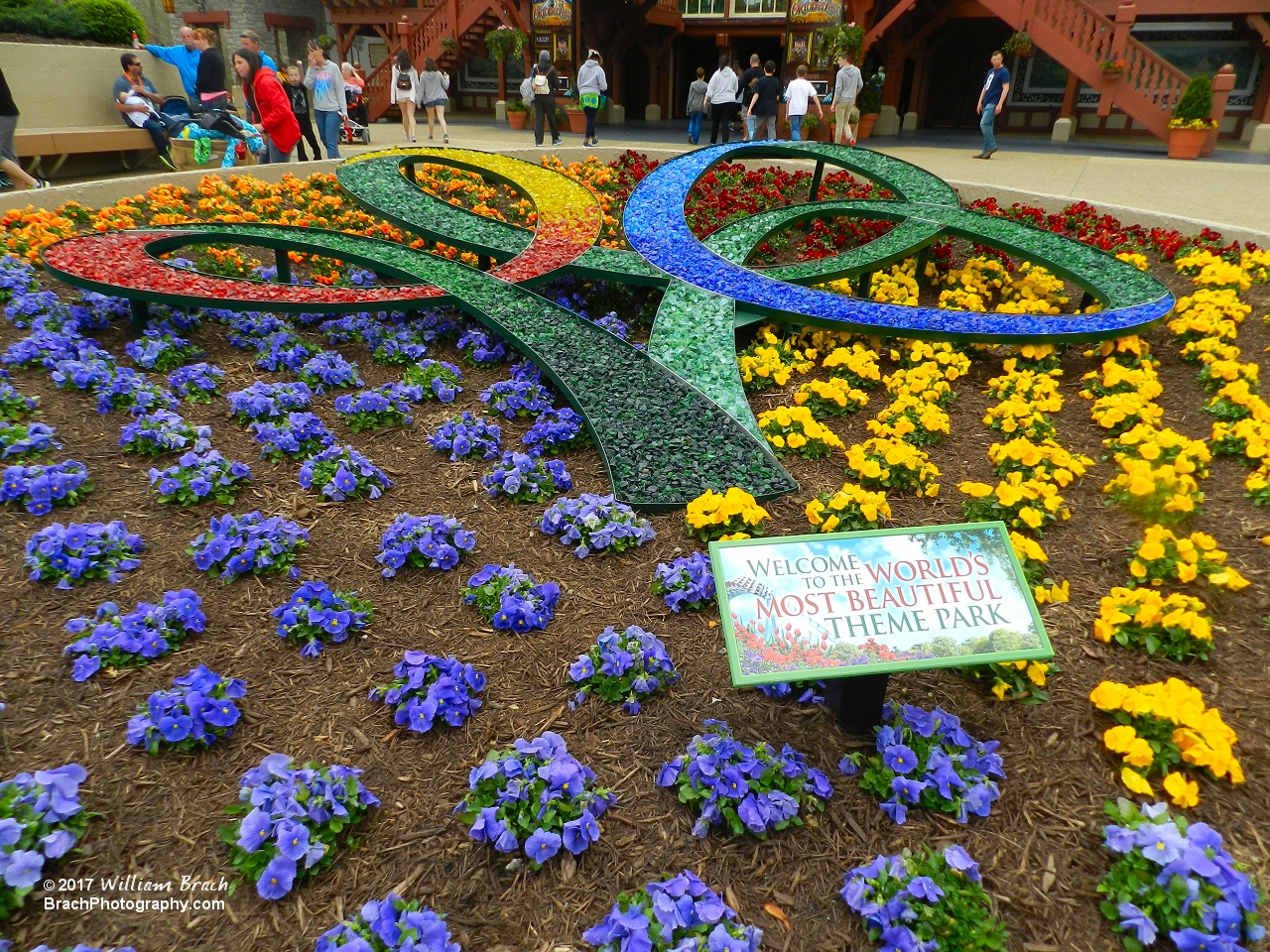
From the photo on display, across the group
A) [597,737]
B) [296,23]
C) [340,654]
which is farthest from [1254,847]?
[296,23]

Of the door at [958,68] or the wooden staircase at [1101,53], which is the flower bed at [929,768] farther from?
the door at [958,68]

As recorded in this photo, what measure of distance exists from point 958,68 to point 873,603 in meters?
22.2

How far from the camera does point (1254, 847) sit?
2.27 meters

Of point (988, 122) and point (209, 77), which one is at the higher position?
point (209, 77)

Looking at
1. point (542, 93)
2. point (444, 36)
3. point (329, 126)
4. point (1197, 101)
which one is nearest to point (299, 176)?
point (329, 126)

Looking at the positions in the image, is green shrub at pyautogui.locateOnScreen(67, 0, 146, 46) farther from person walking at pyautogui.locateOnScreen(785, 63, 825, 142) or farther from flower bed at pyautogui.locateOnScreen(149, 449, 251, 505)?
flower bed at pyautogui.locateOnScreen(149, 449, 251, 505)

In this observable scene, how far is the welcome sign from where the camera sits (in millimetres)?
2168

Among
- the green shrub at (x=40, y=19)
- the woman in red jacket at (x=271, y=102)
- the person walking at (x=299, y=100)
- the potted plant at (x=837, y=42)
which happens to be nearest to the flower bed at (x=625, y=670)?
the woman in red jacket at (x=271, y=102)

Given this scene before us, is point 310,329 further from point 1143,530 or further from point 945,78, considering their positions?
point 945,78

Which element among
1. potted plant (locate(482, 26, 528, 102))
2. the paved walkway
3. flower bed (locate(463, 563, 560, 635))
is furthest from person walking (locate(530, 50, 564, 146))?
flower bed (locate(463, 563, 560, 635))

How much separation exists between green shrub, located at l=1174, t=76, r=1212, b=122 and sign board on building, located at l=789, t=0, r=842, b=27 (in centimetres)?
643

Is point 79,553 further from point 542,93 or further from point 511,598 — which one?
point 542,93

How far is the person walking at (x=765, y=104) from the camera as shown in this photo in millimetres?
12656

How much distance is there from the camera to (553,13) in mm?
17312
